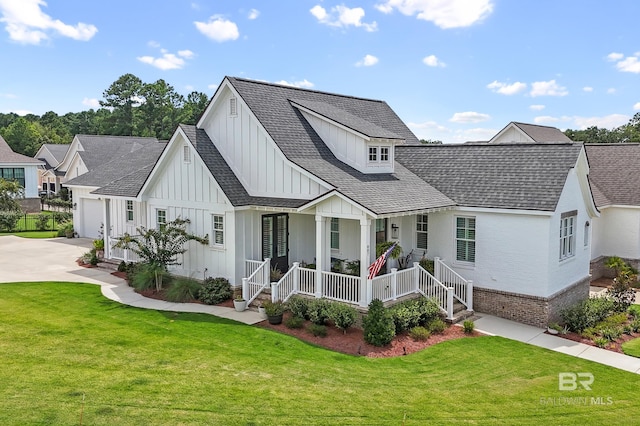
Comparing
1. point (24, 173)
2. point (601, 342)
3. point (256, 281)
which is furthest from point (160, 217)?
point (24, 173)

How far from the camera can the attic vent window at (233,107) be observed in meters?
19.6

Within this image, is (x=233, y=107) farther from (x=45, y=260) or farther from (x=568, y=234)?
(x=45, y=260)

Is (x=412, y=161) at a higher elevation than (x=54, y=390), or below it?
higher

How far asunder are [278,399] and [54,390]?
13.6ft

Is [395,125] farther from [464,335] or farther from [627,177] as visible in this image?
[464,335]

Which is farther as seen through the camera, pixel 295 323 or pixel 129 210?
pixel 129 210

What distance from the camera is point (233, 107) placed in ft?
64.6

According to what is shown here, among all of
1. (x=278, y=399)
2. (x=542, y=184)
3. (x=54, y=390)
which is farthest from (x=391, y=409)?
(x=542, y=184)

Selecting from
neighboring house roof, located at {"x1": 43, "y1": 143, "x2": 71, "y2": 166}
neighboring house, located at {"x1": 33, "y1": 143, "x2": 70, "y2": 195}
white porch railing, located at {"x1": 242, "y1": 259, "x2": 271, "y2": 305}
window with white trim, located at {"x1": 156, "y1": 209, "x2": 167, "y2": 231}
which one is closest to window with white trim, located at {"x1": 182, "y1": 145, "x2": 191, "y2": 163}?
window with white trim, located at {"x1": 156, "y1": 209, "x2": 167, "y2": 231}

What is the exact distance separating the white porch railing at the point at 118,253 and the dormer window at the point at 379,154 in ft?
35.3

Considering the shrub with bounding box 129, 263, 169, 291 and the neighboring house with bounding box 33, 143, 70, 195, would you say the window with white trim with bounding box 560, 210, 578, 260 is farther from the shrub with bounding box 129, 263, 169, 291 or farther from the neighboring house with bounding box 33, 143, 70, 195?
the neighboring house with bounding box 33, 143, 70, 195

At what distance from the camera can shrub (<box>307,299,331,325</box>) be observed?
Answer: 15.5 metres

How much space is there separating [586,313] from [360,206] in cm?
827

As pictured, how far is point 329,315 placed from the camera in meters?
15.4
